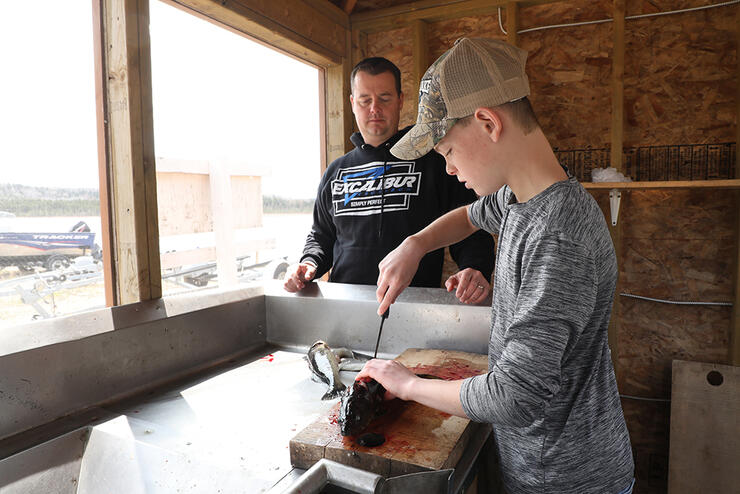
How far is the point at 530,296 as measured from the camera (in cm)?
73

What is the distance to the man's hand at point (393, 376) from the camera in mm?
903

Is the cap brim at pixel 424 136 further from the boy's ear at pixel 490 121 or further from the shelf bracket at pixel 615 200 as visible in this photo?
the shelf bracket at pixel 615 200

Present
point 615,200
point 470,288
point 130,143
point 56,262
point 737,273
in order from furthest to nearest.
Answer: point 615,200
point 737,273
point 56,262
point 130,143
point 470,288

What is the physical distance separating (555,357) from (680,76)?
314cm

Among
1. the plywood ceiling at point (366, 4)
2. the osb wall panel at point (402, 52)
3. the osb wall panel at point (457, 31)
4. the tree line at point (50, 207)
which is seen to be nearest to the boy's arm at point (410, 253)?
the tree line at point (50, 207)

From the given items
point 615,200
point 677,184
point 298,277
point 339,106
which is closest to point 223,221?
point 339,106

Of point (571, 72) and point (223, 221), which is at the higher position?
point (571, 72)

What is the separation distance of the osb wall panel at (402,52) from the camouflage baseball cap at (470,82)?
2825mm

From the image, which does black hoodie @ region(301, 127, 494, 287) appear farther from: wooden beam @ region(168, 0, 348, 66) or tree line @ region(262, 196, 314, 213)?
tree line @ region(262, 196, 314, 213)

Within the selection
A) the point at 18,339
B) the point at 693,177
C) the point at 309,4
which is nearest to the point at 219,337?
the point at 18,339

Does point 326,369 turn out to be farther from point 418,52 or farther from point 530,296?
point 418,52

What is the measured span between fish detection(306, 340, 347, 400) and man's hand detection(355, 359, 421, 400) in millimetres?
323

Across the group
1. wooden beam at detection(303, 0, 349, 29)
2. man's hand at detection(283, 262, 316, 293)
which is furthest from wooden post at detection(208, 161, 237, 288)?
man's hand at detection(283, 262, 316, 293)

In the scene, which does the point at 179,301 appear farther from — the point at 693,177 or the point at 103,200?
the point at 693,177
